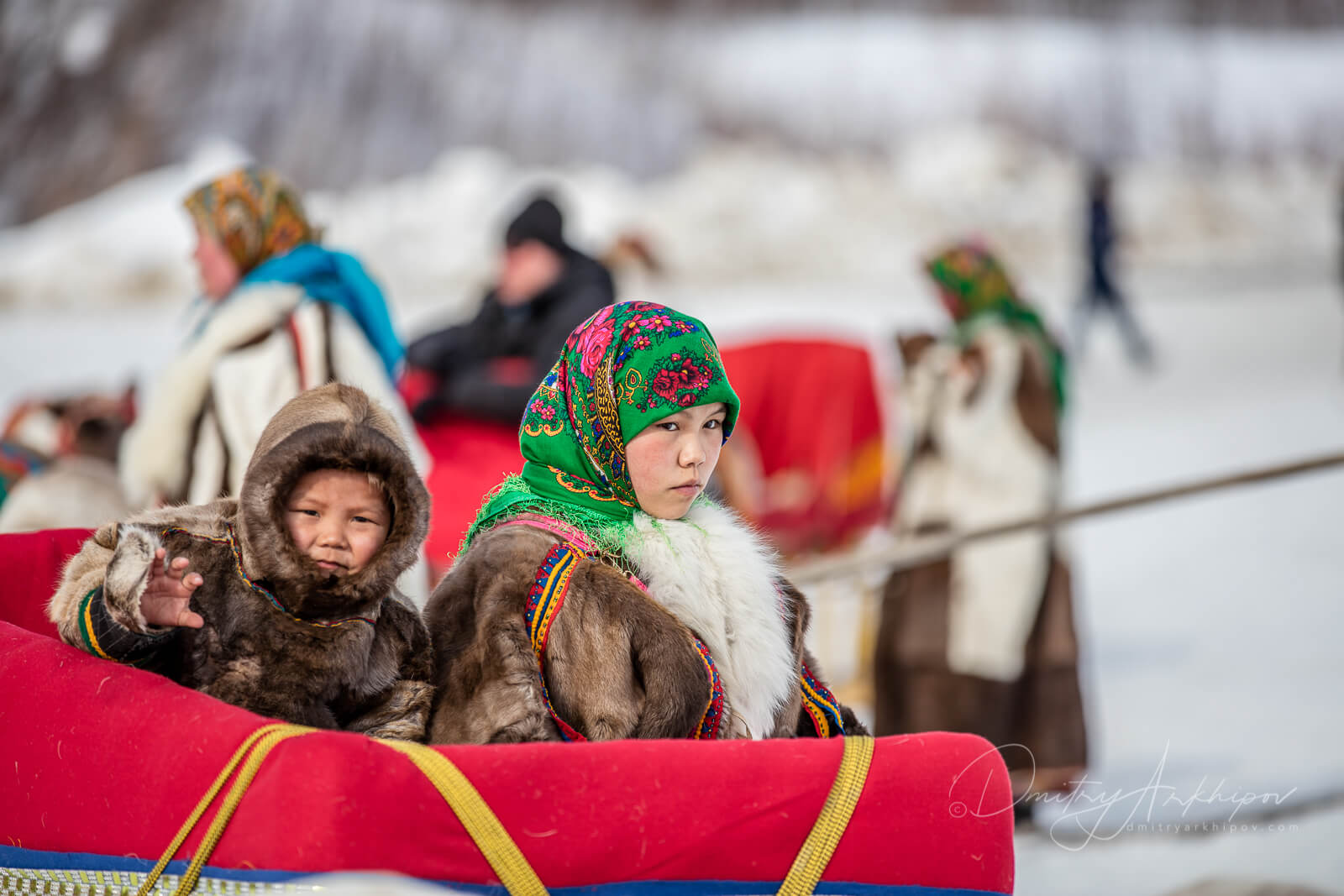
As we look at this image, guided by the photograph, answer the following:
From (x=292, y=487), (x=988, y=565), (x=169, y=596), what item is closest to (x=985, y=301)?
(x=988, y=565)

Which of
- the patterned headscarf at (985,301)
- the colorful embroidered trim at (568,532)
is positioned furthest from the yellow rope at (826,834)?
the patterned headscarf at (985,301)

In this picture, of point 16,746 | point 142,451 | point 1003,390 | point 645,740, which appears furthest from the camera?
point 1003,390

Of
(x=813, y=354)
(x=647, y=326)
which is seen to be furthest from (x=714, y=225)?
(x=647, y=326)

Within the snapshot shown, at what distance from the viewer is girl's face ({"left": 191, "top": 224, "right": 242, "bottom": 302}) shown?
332 centimetres

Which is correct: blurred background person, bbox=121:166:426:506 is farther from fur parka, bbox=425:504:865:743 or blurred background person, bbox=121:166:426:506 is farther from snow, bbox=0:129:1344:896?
snow, bbox=0:129:1344:896

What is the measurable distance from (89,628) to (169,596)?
11cm

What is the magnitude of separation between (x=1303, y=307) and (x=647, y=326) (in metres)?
12.1

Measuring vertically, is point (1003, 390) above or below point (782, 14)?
below

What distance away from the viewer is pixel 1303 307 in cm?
1236

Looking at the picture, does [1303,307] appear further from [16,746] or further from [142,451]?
[16,746]

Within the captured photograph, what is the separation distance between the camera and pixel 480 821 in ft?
4.43

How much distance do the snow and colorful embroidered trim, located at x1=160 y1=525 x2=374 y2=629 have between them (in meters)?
5.77

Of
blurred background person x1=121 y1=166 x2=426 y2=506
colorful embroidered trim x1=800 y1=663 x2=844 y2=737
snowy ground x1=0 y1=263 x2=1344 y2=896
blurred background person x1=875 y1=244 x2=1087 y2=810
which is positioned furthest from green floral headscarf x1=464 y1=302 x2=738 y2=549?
blurred background person x1=875 y1=244 x2=1087 y2=810

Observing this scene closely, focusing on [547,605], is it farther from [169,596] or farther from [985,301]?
[985,301]
